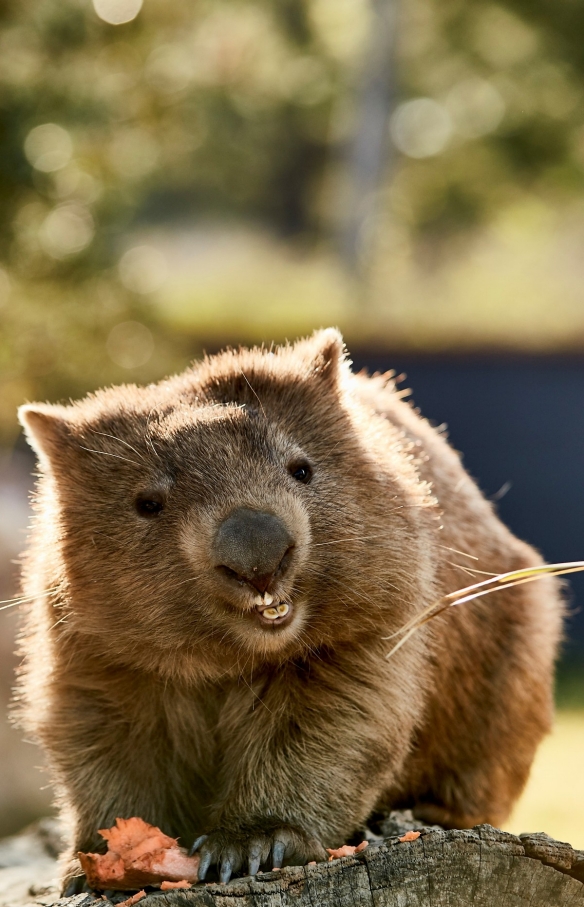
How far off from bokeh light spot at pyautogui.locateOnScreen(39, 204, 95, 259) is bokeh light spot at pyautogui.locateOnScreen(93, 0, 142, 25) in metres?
1.54

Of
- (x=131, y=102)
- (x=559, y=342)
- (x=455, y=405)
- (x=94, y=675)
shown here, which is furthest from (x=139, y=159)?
(x=94, y=675)

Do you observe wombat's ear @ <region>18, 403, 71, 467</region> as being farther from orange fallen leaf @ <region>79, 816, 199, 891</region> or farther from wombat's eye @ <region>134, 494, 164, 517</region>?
orange fallen leaf @ <region>79, 816, 199, 891</region>

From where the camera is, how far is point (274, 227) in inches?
830

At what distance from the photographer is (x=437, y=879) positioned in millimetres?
2895

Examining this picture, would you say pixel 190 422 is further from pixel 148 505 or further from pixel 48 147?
pixel 48 147

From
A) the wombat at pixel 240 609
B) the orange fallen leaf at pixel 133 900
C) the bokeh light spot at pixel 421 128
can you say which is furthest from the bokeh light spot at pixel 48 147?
the bokeh light spot at pixel 421 128

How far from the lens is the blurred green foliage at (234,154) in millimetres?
8773

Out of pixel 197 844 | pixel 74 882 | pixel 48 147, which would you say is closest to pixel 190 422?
pixel 197 844

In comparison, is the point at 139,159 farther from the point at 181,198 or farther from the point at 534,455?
the point at 181,198

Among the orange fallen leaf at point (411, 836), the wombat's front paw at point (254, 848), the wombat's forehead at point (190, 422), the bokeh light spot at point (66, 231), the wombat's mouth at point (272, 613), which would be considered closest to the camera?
the orange fallen leaf at point (411, 836)

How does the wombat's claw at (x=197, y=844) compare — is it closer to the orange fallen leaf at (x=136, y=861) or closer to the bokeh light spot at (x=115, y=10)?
the orange fallen leaf at (x=136, y=861)

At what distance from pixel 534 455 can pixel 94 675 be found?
889 centimetres

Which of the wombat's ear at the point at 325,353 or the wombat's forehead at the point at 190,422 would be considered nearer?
the wombat's forehead at the point at 190,422

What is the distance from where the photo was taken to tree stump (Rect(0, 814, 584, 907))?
9.33ft
